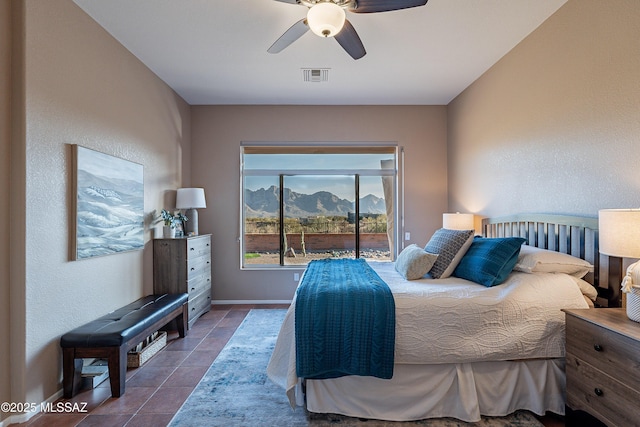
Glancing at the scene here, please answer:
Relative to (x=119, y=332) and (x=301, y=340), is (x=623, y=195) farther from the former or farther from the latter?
(x=119, y=332)

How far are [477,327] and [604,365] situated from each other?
584mm

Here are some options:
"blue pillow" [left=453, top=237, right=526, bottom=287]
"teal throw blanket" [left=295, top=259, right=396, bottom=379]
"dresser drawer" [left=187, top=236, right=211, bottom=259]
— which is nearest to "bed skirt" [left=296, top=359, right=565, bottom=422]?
"teal throw blanket" [left=295, top=259, right=396, bottom=379]

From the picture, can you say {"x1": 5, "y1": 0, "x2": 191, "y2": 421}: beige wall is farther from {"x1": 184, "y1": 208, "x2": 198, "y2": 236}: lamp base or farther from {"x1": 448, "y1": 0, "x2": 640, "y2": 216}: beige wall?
{"x1": 448, "y1": 0, "x2": 640, "y2": 216}: beige wall

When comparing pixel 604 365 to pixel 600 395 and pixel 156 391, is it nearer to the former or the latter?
pixel 600 395

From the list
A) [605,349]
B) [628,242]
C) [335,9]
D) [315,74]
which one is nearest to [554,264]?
[628,242]

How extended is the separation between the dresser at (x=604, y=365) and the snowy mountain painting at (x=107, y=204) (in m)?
3.29

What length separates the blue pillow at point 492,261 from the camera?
2258mm

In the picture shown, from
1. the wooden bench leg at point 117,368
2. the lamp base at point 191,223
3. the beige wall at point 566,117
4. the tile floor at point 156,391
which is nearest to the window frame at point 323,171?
the lamp base at point 191,223

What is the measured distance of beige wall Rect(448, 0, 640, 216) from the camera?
192 centimetres

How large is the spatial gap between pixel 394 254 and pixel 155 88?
374 centimetres

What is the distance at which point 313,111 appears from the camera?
14.8ft
